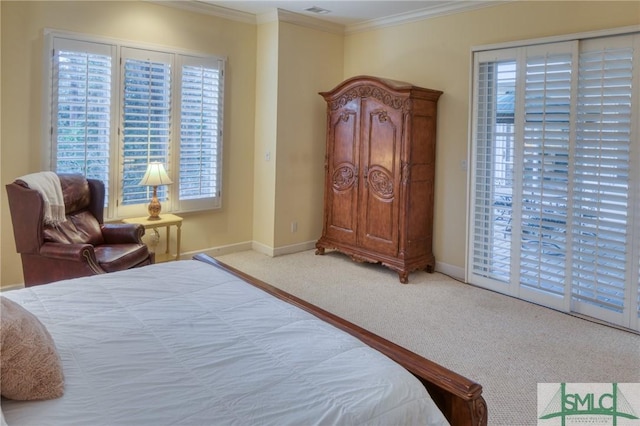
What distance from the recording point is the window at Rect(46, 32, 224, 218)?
161 inches

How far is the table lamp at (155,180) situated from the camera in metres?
4.47

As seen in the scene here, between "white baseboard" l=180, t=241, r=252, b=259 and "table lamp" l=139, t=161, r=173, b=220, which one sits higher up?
"table lamp" l=139, t=161, r=173, b=220

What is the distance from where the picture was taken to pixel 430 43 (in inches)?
193

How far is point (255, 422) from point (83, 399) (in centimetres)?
49

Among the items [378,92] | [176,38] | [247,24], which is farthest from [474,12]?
[176,38]

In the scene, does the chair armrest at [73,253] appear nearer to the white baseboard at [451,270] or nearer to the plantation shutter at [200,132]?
the plantation shutter at [200,132]

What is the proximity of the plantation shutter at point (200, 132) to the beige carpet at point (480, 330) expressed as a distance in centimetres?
97

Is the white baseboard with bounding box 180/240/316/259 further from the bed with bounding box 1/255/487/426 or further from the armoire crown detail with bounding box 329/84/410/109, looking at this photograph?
the bed with bounding box 1/255/487/426

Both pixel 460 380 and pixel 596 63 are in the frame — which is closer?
pixel 460 380

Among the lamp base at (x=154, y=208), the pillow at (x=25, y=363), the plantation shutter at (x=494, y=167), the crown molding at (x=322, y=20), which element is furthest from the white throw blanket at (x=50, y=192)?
the plantation shutter at (x=494, y=167)

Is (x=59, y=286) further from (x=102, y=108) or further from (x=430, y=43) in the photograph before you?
(x=430, y=43)

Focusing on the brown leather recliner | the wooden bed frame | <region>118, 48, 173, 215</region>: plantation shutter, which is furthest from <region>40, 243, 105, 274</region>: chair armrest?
the wooden bed frame

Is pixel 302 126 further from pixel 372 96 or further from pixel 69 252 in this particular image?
pixel 69 252

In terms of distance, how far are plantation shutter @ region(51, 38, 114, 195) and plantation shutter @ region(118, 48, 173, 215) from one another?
0.16m
